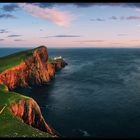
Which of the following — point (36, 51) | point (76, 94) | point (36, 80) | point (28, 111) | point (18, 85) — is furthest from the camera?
point (36, 51)

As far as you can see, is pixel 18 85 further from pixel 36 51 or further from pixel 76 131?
pixel 76 131

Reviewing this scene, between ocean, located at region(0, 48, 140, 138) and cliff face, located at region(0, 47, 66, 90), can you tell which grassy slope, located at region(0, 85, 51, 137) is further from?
cliff face, located at region(0, 47, 66, 90)

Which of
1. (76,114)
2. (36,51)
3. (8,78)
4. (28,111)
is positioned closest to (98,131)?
(76,114)

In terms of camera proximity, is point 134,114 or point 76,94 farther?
point 76,94

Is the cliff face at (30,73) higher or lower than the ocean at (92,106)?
higher

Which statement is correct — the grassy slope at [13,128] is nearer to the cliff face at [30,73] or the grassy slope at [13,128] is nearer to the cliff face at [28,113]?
the cliff face at [28,113]

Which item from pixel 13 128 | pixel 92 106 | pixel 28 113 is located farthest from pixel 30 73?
pixel 13 128

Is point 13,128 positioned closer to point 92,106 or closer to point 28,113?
point 28,113

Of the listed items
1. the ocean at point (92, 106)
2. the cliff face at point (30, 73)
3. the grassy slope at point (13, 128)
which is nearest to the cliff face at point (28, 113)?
the grassy slope at point (13, 128)
